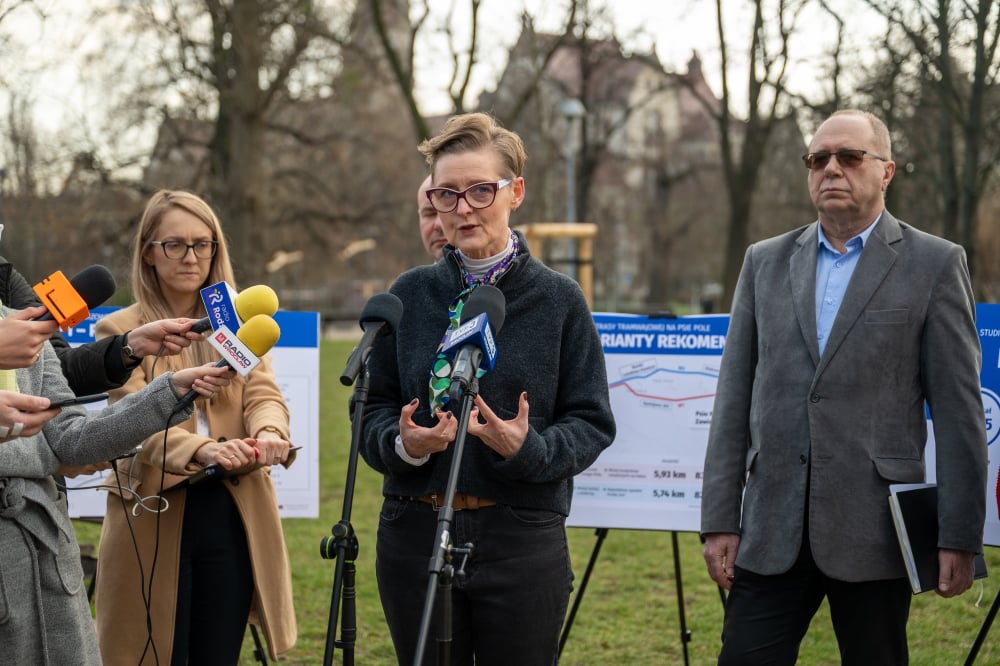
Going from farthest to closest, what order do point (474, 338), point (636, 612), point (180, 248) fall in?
1. point (636, 612)
2. point (180, 248)
3. point (474, 338)

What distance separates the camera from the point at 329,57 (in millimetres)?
21062

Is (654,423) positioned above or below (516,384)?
below

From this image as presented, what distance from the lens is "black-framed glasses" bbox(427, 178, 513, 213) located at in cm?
307

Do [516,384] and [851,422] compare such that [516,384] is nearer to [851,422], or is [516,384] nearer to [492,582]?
[492,582]

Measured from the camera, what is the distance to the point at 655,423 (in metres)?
5.26

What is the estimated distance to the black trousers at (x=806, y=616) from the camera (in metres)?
3.24

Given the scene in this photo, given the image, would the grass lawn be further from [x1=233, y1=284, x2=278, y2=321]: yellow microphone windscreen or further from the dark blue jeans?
[x1=233, y1=284, x2=278, y2=321]: yellow microphone windscreen

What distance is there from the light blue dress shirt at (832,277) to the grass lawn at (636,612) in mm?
2055

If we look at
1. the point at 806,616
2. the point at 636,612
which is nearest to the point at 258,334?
the point at 806,616

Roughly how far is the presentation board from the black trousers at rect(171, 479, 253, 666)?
6.60 feet

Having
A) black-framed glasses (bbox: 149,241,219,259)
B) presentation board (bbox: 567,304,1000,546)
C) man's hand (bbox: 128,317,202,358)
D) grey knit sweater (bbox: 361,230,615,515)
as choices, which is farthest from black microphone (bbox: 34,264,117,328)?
presentation board (bbox: 567,304,1000,546)

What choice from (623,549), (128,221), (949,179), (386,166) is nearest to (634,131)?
(386,166)

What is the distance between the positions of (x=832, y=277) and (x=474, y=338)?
1538mm

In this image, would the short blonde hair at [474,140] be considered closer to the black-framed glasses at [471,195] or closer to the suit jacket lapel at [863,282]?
the black-framed glasses at [471,195]
